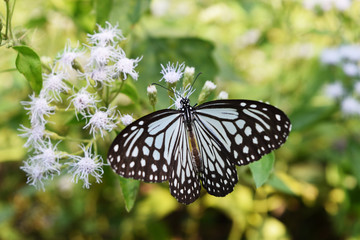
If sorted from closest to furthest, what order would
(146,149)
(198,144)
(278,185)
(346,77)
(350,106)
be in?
(146,149)
(198,144)
(278,185)
(350,106)
(346,77)

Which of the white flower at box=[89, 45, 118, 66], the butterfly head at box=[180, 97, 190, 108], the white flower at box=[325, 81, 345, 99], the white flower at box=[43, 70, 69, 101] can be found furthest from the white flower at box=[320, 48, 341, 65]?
the white flower at box=[43, 70, 69, 101]

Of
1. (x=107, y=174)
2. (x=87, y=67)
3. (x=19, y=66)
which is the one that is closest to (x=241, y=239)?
(x=107, y=174)

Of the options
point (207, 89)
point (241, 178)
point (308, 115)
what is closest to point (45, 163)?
point (207, 89)

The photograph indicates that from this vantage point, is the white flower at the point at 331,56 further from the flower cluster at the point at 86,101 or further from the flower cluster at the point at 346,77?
the flower cluster at the point at 86,101

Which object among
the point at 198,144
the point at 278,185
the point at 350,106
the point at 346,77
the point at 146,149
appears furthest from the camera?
the point at 346,77

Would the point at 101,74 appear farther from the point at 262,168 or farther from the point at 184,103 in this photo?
the point at 262,168

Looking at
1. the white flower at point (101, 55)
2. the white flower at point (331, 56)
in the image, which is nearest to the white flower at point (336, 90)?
the white flower at point (331, 56)

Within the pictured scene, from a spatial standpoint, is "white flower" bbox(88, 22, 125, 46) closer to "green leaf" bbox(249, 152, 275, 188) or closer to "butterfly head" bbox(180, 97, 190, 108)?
"butterfly head" bbox(180, 97, 190, 108)

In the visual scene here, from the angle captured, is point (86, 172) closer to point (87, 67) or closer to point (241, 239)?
point (87, 67)
